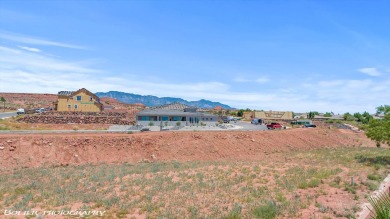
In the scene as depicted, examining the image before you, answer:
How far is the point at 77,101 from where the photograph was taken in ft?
255

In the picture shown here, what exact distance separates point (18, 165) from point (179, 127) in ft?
102

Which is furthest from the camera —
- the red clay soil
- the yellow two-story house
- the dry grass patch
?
the yellow two-story house

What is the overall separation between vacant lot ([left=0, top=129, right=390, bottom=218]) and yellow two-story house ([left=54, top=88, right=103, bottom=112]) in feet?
137

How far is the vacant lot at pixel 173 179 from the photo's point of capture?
1697cm

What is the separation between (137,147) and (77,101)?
4556 cm

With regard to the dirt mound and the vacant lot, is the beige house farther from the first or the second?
the vacant lot

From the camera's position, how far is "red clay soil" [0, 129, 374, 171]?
3359 cm

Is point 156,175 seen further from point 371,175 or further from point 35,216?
point 371,175

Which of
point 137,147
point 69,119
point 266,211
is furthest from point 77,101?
point 266,211

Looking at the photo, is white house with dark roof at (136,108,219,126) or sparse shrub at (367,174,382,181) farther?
white house with dark roof at (136,108,219,126)

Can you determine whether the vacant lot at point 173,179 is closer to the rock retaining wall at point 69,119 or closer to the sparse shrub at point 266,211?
the sparse shrub at point 266,211

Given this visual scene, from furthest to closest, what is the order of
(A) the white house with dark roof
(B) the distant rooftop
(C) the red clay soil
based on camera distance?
(B) the distant rooftop
(A) the white house with dark roof
(C) the red clay soil

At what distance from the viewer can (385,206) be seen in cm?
655

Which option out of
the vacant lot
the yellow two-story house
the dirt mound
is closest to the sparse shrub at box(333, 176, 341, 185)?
the vacant lot
